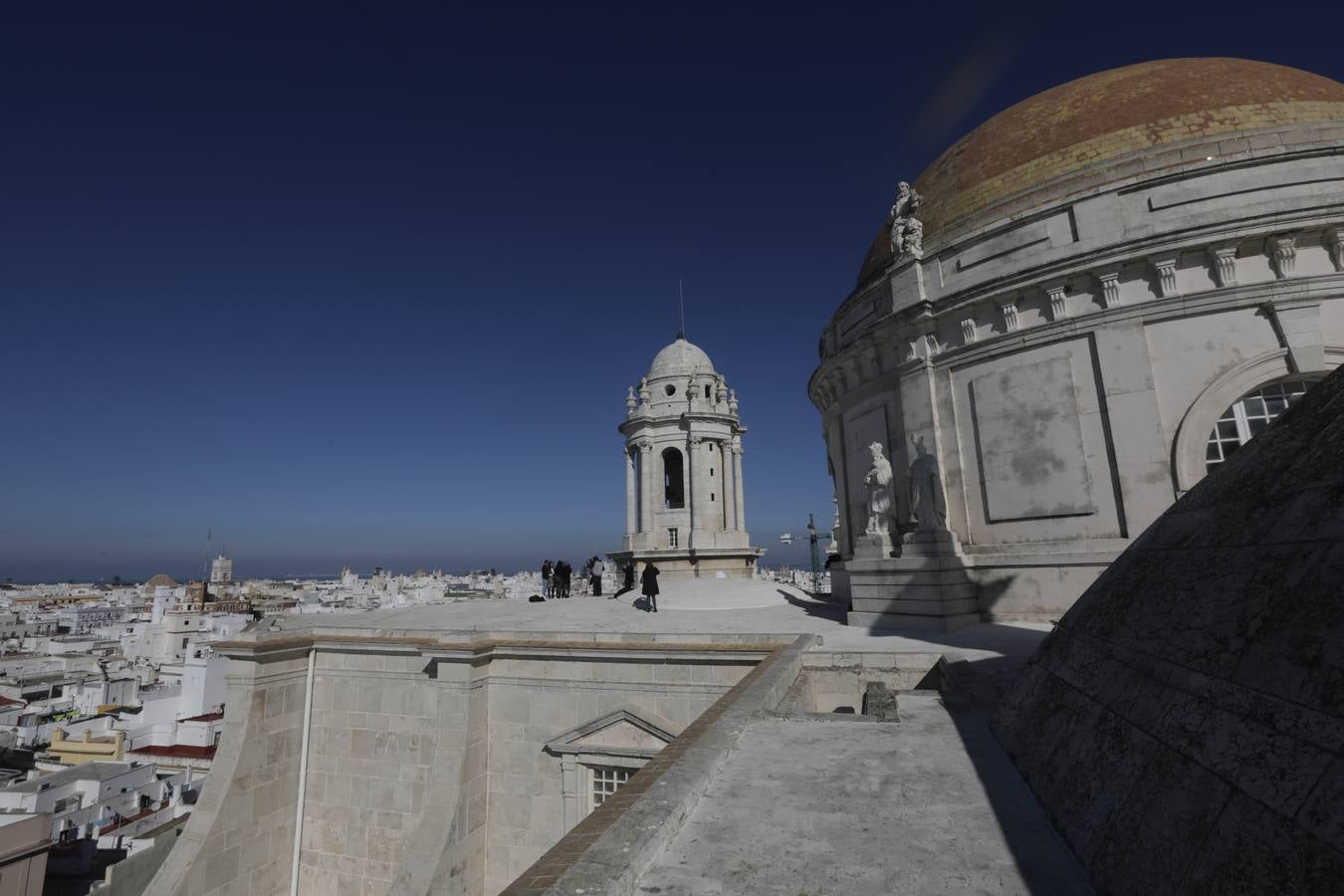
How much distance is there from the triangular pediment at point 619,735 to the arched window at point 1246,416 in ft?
36.0

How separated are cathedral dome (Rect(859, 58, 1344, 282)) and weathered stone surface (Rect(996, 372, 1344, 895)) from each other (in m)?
11.6

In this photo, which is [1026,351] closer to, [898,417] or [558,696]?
[898,417]

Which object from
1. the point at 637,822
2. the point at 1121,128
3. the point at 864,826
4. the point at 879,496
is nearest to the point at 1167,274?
the point at 1121,128

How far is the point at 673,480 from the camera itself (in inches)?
1313

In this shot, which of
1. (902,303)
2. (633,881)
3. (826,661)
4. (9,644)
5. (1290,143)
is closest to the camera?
(633,881)

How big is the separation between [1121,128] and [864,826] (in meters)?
16.3

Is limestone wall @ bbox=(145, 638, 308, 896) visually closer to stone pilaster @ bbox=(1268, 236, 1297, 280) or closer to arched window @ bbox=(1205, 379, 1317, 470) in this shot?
arched window @ bbox=(1205, 379, 1317, 470)

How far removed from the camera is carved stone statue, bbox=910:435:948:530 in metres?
13.4

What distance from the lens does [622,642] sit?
10.9 meters

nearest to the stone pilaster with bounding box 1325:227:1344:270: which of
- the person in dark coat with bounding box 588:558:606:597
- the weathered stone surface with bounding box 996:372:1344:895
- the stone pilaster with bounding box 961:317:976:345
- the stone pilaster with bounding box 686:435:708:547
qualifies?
the stone pilaster with bounding box 961:317:976:345

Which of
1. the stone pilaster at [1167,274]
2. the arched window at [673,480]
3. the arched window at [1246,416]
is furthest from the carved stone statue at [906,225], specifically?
the arched window at [673,480]

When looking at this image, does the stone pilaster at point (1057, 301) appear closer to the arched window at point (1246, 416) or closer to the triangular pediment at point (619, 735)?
the arched window at point (1246, 416)

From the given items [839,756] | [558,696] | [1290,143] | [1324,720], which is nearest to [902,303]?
[1290,143]

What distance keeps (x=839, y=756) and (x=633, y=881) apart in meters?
2.41
